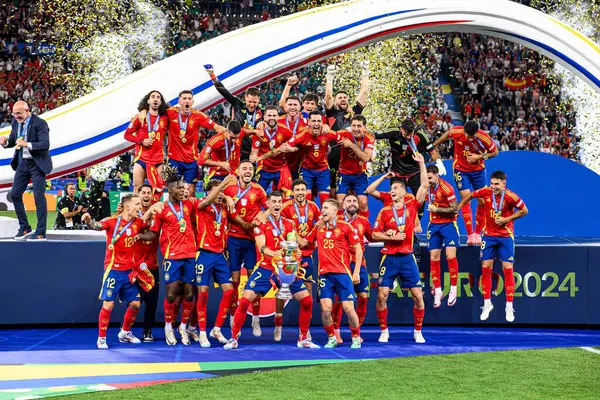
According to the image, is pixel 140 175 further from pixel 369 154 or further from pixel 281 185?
pixel 369 154

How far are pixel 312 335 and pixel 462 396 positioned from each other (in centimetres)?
373

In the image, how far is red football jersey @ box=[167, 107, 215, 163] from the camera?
11297 millimetres

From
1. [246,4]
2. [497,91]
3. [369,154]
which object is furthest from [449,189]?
[246,4]

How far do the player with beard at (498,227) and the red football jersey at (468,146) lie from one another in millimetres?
675

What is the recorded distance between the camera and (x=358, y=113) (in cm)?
1238

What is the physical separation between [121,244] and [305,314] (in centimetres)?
221

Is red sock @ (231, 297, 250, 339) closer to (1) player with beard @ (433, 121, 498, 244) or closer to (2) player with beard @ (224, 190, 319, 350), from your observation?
(2) player with beard @ (224, 190, 319, 350)

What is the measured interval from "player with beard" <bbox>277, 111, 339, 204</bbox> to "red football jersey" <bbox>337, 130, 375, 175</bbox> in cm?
16

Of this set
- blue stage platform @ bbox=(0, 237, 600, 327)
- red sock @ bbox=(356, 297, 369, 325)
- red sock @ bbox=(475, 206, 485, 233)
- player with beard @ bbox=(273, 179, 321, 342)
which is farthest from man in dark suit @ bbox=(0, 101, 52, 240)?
red sock @ bbox=(475, 206, 485, 233)

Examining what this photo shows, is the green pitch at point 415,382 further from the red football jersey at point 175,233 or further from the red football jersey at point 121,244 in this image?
the red football jersey at point 121,244

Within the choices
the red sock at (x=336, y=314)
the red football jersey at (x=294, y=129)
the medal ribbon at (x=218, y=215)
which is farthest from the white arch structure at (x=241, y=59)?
the red sock at (x=336, y=314)

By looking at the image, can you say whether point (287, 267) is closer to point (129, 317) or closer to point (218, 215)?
point (218, 215)

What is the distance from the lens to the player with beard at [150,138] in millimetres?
10977

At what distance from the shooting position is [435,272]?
1209 centimetres
